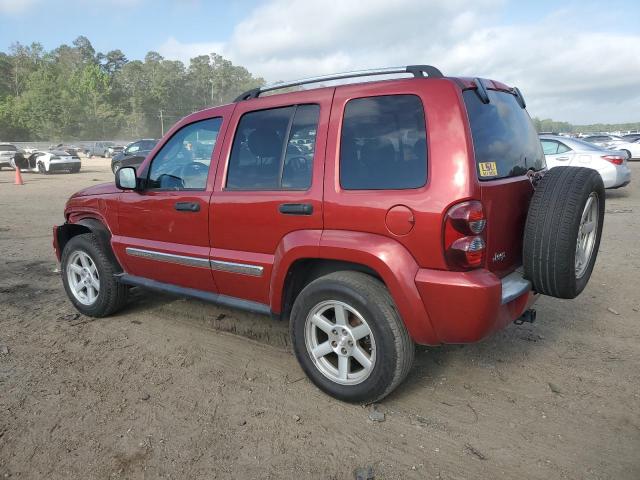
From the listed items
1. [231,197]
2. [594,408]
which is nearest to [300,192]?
[231,197]

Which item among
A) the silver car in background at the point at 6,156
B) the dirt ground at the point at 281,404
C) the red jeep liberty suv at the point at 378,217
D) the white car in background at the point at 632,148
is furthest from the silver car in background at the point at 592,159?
the silver car in background at the point at 6,156

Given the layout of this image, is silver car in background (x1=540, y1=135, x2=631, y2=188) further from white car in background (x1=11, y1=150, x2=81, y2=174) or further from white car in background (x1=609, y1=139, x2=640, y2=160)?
white car in background (x1=11, y1=150, x2=81, y2=174)

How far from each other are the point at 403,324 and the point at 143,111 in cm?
10325

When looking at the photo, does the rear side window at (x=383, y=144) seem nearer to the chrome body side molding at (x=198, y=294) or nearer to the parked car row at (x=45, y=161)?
the chrome body side molding at (x=198, y=294)

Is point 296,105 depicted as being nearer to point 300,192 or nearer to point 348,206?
point 300,192

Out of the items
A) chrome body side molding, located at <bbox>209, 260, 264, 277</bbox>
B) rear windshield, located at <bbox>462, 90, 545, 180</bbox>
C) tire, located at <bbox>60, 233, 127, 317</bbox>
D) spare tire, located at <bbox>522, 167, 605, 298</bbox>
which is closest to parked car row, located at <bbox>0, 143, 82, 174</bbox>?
tire, located at <bbox>60, 233, 127, 317</bbox>

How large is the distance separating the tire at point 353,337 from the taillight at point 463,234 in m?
0.46

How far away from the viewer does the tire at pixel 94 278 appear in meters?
4.28

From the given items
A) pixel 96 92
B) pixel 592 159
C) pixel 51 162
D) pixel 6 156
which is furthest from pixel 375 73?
pixel 96 92

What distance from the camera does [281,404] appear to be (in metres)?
2.98

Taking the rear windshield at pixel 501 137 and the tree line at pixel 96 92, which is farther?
the tree line at pixel 96 92

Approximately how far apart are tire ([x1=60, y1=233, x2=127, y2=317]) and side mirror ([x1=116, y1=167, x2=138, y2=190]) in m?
0.76

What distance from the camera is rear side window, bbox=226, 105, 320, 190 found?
121 inches

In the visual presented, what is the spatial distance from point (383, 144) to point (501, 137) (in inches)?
28.1
